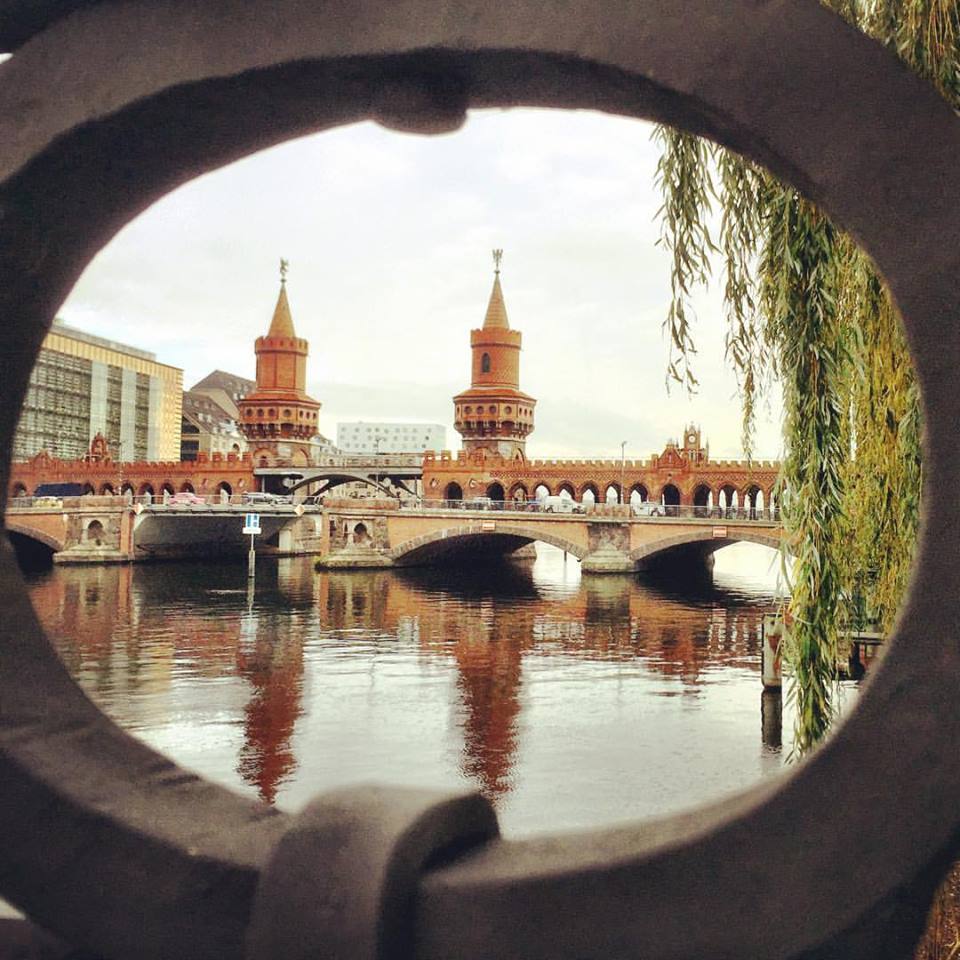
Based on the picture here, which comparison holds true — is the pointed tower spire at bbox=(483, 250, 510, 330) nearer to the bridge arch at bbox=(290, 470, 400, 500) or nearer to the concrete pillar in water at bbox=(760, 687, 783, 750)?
the bridge arch at bbox=(290, 470, 400, 500)

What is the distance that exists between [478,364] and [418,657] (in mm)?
34429

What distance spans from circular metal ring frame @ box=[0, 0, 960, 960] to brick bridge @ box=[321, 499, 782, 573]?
31301mm

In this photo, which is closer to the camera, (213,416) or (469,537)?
(469,537)

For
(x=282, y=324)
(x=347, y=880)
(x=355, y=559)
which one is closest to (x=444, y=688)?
(x=347, y=880)

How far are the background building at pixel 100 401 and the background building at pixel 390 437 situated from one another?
53.1ft

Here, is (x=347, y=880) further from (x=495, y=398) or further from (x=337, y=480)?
(x=337, y=480)

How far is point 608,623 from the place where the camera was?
23.7 meters

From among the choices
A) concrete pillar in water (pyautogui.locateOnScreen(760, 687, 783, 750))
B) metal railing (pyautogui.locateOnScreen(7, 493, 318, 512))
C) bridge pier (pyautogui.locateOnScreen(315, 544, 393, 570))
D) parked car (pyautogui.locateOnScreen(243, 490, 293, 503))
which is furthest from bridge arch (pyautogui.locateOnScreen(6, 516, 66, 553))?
concrete pillar in water (pyautogui.locateOnScreen(760, 687, 783, 750))

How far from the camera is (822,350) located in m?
3.00

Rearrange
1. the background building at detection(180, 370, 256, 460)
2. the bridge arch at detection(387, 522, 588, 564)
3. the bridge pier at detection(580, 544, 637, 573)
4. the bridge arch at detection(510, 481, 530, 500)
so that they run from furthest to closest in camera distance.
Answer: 1. the background building at detection(180, 370, 256, 460)
2. the bridge arch at detection(510, 481, 530, 500)
3. the bridge arch at detection(387, 522, 588, 564)
4. the bridge pier at detection(580, 544, 637, 573)

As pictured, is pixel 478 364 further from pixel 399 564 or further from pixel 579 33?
pixel 579 33

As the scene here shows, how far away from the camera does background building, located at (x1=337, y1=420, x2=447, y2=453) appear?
255 feet

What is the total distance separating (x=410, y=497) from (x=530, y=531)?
25.1 feet

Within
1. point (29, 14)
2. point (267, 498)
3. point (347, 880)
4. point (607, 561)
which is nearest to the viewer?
point (347, 880)
